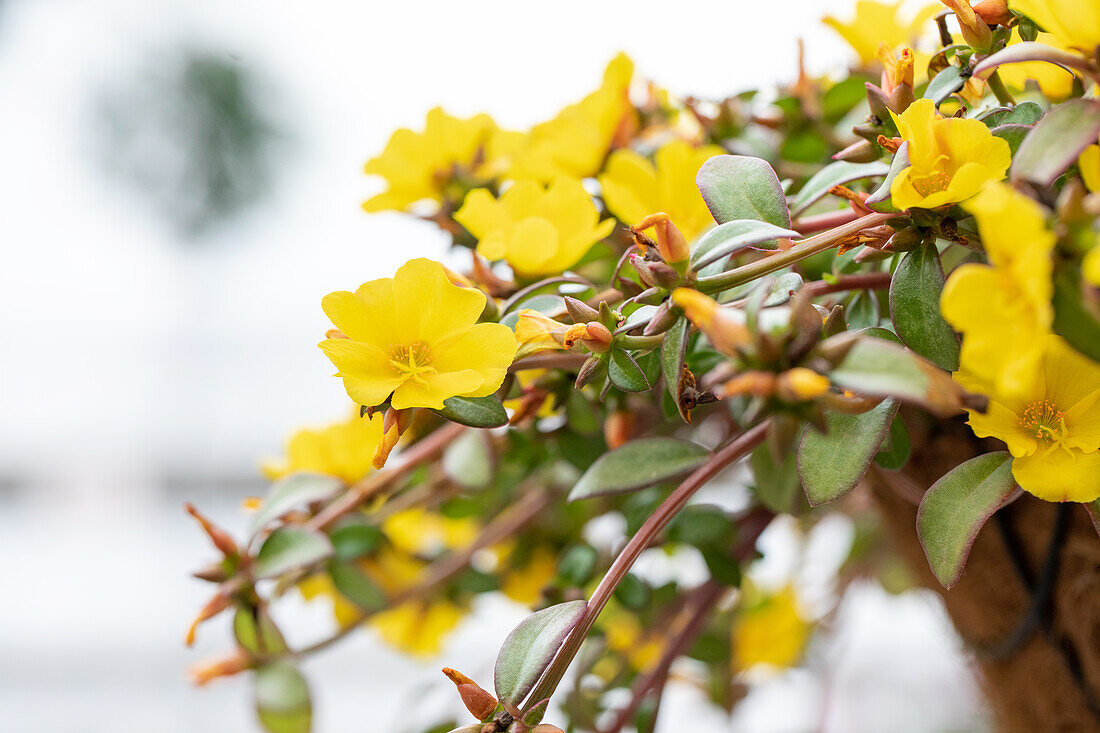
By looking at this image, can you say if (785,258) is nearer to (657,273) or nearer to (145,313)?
(657,273)

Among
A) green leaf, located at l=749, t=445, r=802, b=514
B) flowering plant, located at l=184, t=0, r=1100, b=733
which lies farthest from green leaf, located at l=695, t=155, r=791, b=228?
green leaf, located at l=749, t=445, r=802, b=514

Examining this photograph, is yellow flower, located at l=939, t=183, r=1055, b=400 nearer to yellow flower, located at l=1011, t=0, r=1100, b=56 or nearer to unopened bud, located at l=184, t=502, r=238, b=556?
yellow flower, located at l=1011, t=0, r=1100, b=56

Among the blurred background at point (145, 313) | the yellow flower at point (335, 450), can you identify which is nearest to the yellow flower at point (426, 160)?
the yellow flower at point (335, 450)

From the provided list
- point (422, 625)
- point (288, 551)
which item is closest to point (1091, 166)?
point (288, 551)

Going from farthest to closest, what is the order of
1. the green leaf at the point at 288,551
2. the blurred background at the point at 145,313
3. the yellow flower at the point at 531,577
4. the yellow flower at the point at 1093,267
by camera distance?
the blurred background at the point at 145,313, the yellow flower at the point at 531,577, the green leaf at the point at 288,551, the yellow flower at the point at 1093,267

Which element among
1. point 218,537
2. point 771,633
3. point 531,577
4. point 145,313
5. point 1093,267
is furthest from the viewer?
point 145,313

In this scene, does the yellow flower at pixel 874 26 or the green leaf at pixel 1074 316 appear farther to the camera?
the yellow flower at pixel 874 26

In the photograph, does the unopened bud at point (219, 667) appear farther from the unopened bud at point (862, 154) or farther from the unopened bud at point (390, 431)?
the unopened bud at point (862, 154)
